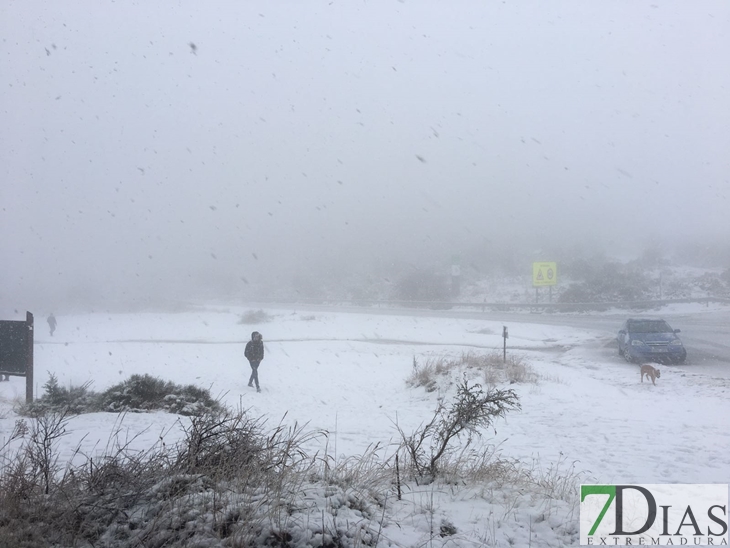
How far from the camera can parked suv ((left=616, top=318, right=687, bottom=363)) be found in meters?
16.4

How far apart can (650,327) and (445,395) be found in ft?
32.9

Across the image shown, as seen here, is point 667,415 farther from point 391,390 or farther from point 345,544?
point 345,544

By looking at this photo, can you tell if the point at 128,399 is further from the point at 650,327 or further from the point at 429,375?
the point at 650,327

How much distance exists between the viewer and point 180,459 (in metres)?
4.02

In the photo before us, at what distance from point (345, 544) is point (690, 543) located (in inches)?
101

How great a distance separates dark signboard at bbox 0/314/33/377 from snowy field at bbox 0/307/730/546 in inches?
28.7

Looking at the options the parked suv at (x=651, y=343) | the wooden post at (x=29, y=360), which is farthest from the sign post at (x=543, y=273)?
the wooden post at (x=29, y=360)

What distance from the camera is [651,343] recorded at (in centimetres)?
1680

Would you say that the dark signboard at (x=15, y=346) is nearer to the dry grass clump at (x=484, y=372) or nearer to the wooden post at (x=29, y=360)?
the wooden post at (x=29, y=360)

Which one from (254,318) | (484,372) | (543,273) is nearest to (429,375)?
(484,372)

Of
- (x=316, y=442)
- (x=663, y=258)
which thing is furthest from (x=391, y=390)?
(x=663, y=258)

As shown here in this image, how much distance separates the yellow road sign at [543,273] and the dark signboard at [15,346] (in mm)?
34495

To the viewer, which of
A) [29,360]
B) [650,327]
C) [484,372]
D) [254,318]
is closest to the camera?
[29,360]

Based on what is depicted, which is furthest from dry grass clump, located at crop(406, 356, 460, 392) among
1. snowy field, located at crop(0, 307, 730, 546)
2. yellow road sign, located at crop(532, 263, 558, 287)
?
yellow road sign, located at crop(532, 263, 558, 287)
